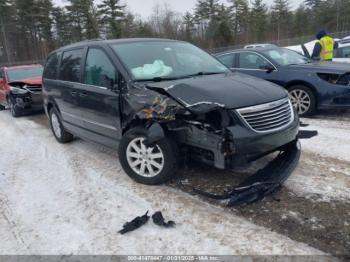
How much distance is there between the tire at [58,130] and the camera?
6.23 m

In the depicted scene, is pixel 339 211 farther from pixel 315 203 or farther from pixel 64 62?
pixel 64 62

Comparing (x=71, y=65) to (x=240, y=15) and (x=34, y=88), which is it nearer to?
(x=34, y=88)

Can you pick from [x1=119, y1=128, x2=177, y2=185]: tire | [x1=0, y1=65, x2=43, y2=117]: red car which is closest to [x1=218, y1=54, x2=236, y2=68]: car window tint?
[x1=119, y1=128, x2=177, y2=185]: tire

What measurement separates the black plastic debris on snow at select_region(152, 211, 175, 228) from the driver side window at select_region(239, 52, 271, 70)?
208 inches

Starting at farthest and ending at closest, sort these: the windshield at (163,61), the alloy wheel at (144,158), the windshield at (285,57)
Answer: the windshield at (285,57) → the windshield at (163,61) → the alloy wheel at (144,158)

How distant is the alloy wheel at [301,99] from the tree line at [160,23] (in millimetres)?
37316

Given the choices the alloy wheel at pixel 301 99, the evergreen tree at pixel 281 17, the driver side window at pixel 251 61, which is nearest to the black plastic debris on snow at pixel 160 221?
the alloy wheel at pixel 301 99

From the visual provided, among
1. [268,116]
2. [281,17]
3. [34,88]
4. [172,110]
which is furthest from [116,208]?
[281,17]

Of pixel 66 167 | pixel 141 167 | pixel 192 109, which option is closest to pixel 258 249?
pixel 192 109

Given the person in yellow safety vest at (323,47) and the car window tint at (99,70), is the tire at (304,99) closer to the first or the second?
the person in yellow safety vest at (323,47)

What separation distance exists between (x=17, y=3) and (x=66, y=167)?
42.1m

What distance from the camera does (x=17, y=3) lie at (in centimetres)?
3969

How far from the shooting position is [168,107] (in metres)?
3.58

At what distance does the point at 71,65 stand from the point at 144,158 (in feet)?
7.80
